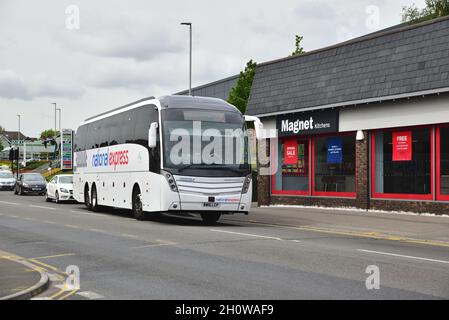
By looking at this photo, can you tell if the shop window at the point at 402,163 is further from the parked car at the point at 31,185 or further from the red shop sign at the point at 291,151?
the parked car at the point at 31,185

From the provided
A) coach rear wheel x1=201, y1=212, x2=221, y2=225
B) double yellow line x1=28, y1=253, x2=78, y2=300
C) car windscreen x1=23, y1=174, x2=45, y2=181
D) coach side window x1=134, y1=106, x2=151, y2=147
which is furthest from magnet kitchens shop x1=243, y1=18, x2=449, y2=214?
car windscreen x1=23, y1=174, x2=45, y2=181

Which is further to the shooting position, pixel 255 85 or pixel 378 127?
pixel 255 85

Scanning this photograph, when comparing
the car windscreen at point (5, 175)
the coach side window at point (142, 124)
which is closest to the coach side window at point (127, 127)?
the coach side window at point (142, 124)

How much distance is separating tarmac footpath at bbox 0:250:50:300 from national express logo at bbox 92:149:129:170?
11137 mm

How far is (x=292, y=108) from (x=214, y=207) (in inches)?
381

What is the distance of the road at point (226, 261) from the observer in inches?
332

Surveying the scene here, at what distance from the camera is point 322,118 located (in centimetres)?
2578

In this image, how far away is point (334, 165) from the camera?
25859 millimetres

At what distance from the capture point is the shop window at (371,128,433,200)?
2197 centimetres

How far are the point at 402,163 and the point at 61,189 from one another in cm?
1730

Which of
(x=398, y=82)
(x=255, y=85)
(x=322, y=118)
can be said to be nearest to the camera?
(x=398, y=82)

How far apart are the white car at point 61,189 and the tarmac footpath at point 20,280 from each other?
73.7 feet

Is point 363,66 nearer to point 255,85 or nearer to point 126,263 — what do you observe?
point 255,85
